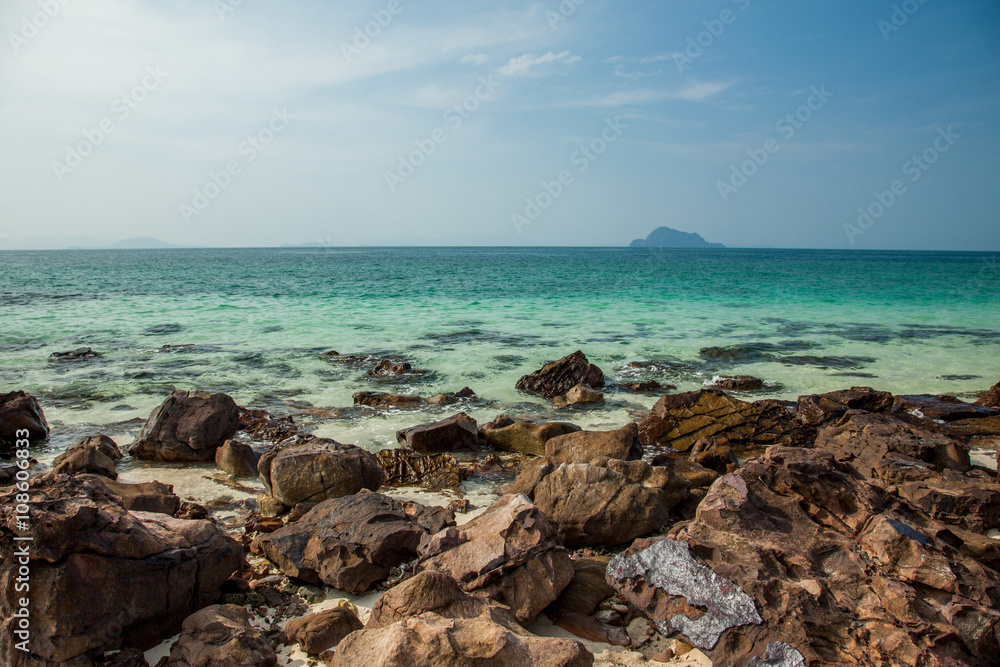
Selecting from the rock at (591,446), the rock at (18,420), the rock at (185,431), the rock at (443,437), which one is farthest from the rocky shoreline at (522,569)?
the rock at (18,420)

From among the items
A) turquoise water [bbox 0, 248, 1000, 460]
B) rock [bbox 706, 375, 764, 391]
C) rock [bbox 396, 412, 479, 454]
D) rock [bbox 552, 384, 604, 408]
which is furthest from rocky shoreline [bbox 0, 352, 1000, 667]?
rock [bbox 706, 375, 764, 391]

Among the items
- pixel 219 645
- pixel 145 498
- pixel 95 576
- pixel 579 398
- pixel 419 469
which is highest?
pixel 95 576

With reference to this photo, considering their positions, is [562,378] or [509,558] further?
[562,378]

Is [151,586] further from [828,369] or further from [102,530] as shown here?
[828,369]

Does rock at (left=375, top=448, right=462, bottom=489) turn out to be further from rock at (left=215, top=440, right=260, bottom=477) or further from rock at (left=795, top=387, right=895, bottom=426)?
rock at (left=795, top=387, right=895, bottom=426)

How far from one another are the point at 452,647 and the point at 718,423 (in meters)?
6.16

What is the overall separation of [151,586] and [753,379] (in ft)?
35.0

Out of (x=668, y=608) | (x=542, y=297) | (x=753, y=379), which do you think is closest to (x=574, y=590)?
(x=668, y=608)

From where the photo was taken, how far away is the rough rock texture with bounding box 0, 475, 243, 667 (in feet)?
10.1

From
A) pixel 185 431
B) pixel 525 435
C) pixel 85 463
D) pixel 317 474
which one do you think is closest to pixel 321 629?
pixel 317 474

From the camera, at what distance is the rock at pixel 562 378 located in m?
10.8

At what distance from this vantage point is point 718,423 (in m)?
7.97

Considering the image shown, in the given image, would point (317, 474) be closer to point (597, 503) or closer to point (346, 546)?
point (346, 546)

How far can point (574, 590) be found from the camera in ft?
12.8
